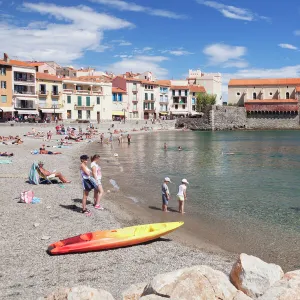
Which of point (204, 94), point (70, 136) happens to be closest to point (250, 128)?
point (204, 94)

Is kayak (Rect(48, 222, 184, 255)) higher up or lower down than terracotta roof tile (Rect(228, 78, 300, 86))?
lower down

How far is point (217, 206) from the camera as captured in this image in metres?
16.8

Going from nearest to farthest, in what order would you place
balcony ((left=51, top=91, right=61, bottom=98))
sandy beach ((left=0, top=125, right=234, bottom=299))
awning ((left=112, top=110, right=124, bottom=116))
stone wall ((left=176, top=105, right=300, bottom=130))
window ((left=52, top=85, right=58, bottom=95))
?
sandy beach ((left=0, top=125, right=234, bottom=299)) → balcony ((left=51, top=91, right=61, bottom=98)) → window ((left=52, top=85, right=58, bottom=95)) → awning ((left=112, top=110, right=124, bottom=116)) → stone wall ((left=176, top=105, right=300, bottom=130))

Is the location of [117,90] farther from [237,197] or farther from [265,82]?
[237,197]

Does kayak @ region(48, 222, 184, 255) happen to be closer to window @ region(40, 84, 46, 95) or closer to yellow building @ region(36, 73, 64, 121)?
yellow building @ region(36, 73, 64, 121)

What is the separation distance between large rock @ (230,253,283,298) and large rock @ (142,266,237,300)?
375mm

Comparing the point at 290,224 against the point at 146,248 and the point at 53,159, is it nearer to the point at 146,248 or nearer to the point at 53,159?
the point at 146,248

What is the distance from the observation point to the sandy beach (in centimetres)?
823

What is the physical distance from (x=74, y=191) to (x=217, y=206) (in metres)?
6.35

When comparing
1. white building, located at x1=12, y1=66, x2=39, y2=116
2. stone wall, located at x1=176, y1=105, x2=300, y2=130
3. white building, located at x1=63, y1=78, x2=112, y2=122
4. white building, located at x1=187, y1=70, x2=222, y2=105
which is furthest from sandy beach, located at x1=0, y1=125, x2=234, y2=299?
white building, located at x1=187, y1=70, x2=222, y2=105

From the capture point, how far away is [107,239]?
1022cm

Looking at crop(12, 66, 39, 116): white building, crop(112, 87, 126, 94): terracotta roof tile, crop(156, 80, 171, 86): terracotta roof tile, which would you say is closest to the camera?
crop(12, 66, 39, 116): white building

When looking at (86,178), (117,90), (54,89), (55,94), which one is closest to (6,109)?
(55,94)

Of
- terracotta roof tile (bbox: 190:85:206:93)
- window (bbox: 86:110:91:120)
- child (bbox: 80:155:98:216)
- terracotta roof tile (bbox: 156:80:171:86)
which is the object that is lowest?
child (bbox: 80:155:98:216)
